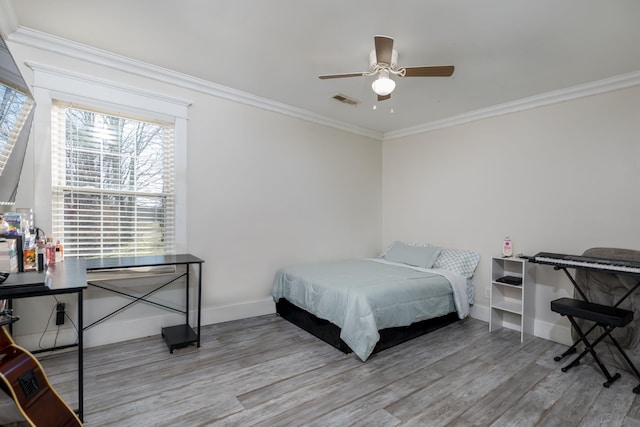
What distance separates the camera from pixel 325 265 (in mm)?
3986

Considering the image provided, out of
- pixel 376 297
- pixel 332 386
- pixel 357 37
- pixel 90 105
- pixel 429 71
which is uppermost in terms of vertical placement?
pixel 357 37

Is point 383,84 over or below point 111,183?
over

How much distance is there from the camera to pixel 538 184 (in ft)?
11.5

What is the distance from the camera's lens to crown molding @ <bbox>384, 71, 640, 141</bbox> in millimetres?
2954

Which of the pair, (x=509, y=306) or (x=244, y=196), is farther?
(x=244, y=196)

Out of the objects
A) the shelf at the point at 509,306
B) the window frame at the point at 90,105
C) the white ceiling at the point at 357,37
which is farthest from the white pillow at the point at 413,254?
the window frame at the point at 90,105

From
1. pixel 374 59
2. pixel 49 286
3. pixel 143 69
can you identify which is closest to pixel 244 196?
pixel 143 69

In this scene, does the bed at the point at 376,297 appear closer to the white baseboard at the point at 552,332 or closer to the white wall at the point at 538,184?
the white wall at the point at 538,184

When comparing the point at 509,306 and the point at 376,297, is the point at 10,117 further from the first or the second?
the point at 509,306

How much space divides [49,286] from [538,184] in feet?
14.2

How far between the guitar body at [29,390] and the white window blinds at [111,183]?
4.45 ft

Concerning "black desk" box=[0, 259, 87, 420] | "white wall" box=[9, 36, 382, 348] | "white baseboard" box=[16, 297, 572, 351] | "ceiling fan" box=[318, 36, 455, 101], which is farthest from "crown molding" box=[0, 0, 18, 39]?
"white baseboard" box=[16, 297, 572, 351]

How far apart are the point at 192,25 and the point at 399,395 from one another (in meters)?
3.10

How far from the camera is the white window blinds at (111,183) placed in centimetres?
273
